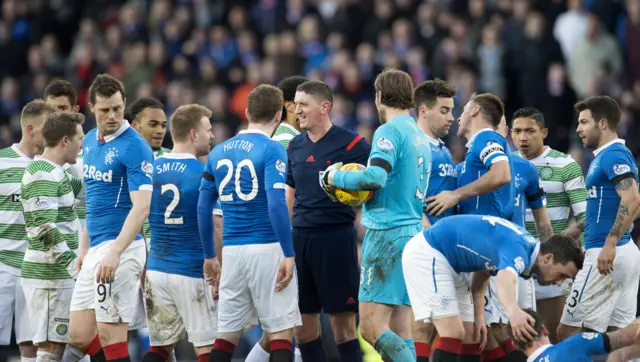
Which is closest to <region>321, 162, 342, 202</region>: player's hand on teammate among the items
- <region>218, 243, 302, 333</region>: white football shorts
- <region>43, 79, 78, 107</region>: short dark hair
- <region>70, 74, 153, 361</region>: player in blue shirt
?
<region>218, 243, 302, 333</region>: white football shorts

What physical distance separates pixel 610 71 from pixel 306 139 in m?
9.62

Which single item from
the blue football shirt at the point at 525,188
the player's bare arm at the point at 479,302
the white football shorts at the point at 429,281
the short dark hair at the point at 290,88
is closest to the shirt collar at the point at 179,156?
the short dark hair at the point at 290,88

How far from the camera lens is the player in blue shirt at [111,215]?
9664 mm

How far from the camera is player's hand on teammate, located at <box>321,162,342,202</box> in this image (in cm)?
931

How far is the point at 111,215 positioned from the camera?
32.6ft

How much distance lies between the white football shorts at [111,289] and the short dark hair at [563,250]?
361cm

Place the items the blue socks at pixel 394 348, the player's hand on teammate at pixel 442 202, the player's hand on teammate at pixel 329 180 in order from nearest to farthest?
the blue socks at pixel 394 348 → the player's hand on teammate at pixel 329 180 → the player's hand on teammate at pixel 442 202

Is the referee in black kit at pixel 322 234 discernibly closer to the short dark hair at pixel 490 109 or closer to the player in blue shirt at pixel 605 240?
the short dark hair at pixel 490 109

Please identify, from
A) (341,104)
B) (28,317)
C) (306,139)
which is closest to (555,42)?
(341,104)

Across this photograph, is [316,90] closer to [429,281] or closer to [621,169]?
[429,281]

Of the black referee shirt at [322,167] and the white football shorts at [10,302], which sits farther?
the white football shorts at [10,302]

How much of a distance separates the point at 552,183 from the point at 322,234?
9.88 feet

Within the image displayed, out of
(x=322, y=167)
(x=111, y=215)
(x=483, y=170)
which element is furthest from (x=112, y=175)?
(x=483, y=170)

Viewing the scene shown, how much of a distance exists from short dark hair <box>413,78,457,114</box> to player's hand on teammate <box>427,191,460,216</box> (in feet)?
3.38
